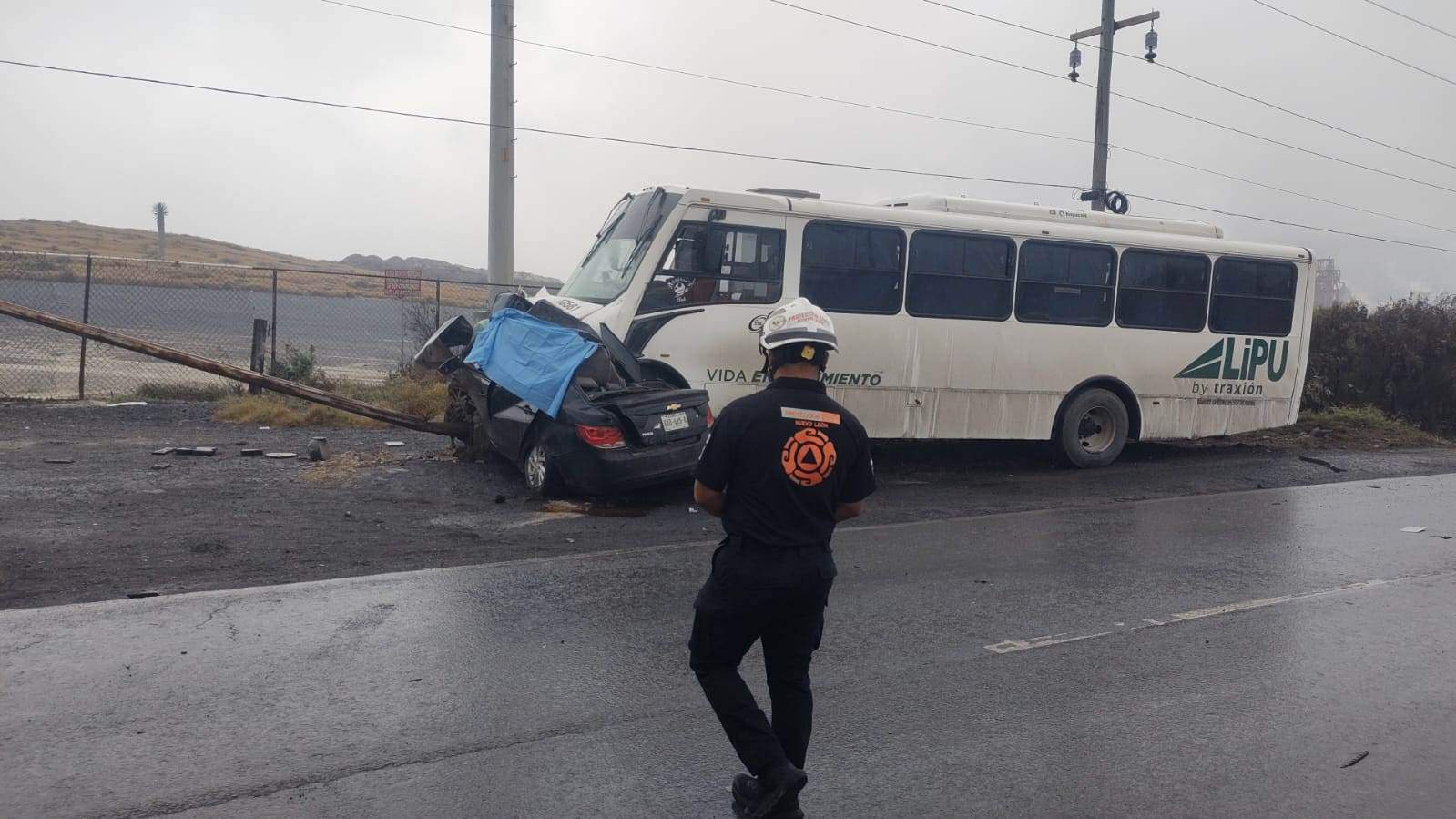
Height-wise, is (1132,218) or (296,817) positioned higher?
(1132,218)

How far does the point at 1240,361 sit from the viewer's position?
14438 millimetres

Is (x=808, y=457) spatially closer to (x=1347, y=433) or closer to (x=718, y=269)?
(x=718, y=269)

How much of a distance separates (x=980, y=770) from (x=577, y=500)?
6268mm

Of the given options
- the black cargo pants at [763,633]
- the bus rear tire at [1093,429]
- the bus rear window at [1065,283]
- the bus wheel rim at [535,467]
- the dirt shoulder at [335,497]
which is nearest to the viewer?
the black cargo pants at [763,633]

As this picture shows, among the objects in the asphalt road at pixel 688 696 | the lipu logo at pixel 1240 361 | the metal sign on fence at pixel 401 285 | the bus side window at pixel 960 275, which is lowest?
the asphalt road at pixel 688 696

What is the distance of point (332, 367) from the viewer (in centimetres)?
2233

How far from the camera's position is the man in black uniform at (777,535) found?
3752mm

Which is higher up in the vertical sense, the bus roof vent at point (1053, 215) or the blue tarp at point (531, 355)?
the bus roof vent at point (1053, 215)

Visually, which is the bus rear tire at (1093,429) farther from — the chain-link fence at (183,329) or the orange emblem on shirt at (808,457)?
the orange emblem on shirt at (808,457)

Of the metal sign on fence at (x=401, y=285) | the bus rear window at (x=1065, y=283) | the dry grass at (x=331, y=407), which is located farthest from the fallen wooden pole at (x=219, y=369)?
the bus rear window at (x=1065, y=283)

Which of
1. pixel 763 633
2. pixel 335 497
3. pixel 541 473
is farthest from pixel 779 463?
pixel 335 497

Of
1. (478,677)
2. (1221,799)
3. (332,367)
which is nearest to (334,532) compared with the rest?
(478,677)

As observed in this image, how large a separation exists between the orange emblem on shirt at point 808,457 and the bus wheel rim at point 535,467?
6.60 meters

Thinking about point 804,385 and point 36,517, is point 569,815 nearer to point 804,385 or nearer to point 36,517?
point 804,385
